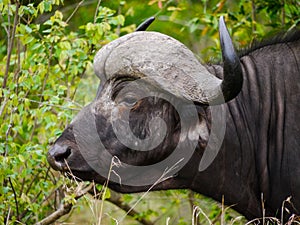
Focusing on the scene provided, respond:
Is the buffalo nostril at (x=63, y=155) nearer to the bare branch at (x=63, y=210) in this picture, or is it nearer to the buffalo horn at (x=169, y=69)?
the buffalo horn at (x=169, y=69)

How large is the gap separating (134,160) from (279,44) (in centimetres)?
121

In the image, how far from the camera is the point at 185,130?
5.21m

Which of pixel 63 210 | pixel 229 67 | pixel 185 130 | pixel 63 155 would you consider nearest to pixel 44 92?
pixel 63 210

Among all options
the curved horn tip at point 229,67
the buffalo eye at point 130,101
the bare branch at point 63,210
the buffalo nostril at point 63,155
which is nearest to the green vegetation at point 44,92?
the bare branch at point 63,210

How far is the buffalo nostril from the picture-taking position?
511 cm

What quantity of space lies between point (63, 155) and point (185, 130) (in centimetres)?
75

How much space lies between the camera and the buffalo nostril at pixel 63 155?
511 centimetres

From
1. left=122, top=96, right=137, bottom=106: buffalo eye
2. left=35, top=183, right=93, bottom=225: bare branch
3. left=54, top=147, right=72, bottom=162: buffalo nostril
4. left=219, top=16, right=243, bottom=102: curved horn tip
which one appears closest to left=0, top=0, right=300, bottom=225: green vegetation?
left=35, top=183, right=93, bottom=225: bare branch

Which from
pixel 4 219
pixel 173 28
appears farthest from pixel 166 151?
pixel 173 28

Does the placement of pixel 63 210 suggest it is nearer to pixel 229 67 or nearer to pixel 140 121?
pixel 140 121

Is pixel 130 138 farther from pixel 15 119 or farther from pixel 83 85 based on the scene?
pixel 83 85

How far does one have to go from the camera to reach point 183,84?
197 inches

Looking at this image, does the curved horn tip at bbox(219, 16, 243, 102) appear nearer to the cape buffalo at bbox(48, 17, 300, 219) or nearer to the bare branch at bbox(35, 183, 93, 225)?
the cape buffalo at bbox(48, 17, 300, 219)

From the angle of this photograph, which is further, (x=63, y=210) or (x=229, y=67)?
(x=63, y=210)
